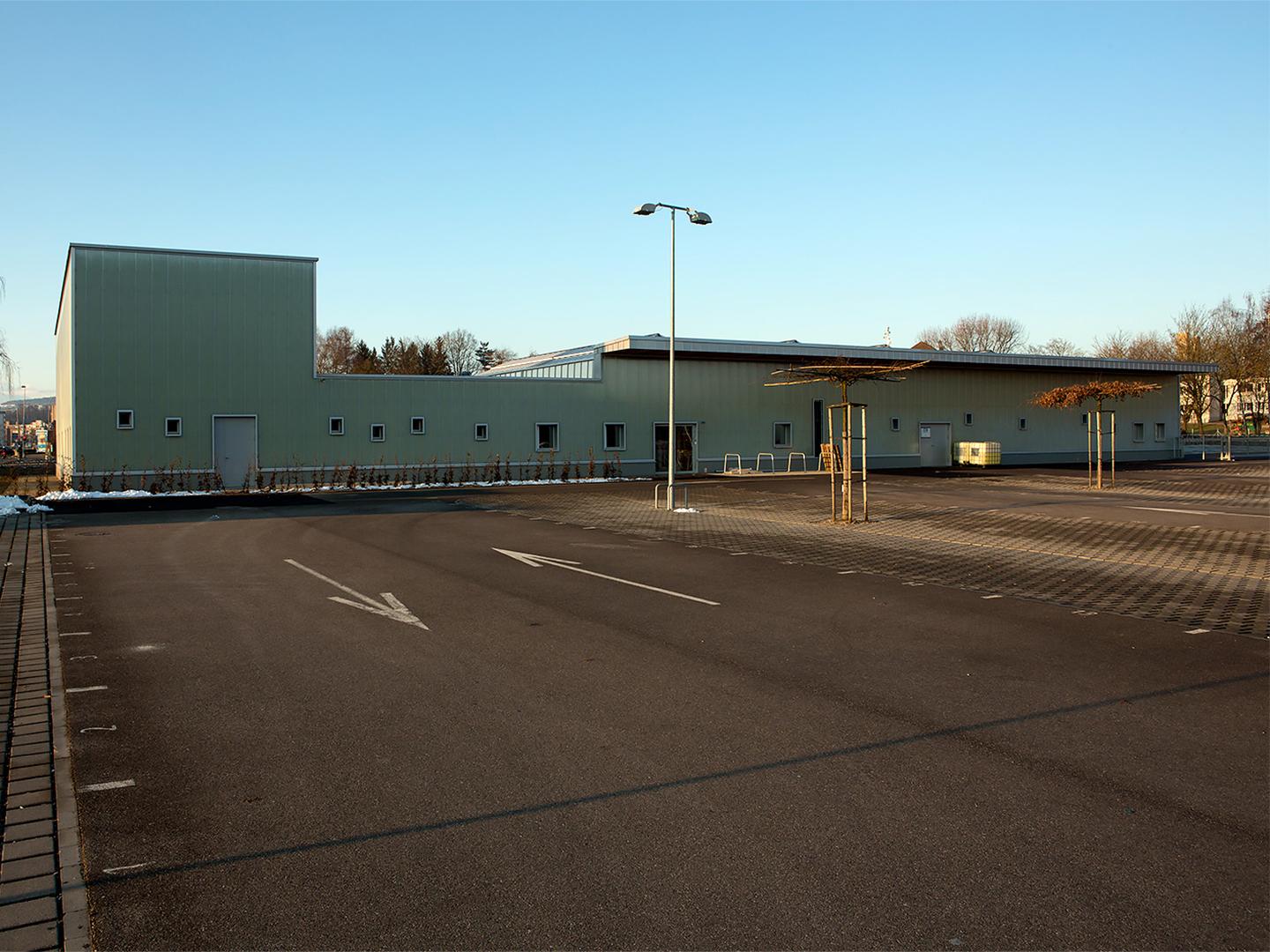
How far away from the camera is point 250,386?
104ft

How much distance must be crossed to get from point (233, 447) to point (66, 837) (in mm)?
29706

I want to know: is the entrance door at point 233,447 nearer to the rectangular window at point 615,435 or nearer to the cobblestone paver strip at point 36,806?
the rectangular window at point 615,435

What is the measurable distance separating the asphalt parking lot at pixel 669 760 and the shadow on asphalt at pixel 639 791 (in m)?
0.03

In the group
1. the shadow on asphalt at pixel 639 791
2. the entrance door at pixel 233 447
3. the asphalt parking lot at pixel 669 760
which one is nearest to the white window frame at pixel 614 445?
the entrance door at pixel 233 447

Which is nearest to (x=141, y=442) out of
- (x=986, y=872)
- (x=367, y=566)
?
(x=367, y=566)

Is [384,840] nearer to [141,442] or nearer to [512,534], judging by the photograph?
[512,534]

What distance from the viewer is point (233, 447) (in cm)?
3170

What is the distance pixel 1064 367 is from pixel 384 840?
167 feet

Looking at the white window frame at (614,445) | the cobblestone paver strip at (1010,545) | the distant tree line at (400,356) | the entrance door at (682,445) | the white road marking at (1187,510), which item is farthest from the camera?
the distant tree line at (400,356)

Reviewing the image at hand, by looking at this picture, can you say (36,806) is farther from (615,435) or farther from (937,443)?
(937,443)

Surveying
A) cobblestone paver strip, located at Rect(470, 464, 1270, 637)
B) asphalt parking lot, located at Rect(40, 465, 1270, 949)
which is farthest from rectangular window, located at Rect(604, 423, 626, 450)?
asphalt parking lot, located at Rect(40, 465, 1270, 949)

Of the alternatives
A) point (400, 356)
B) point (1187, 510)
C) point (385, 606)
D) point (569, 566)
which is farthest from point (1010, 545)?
point (400, 356)

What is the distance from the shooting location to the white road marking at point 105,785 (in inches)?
194

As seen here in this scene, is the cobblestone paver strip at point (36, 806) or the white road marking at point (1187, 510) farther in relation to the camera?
the white road marking at point (1187, 510)
